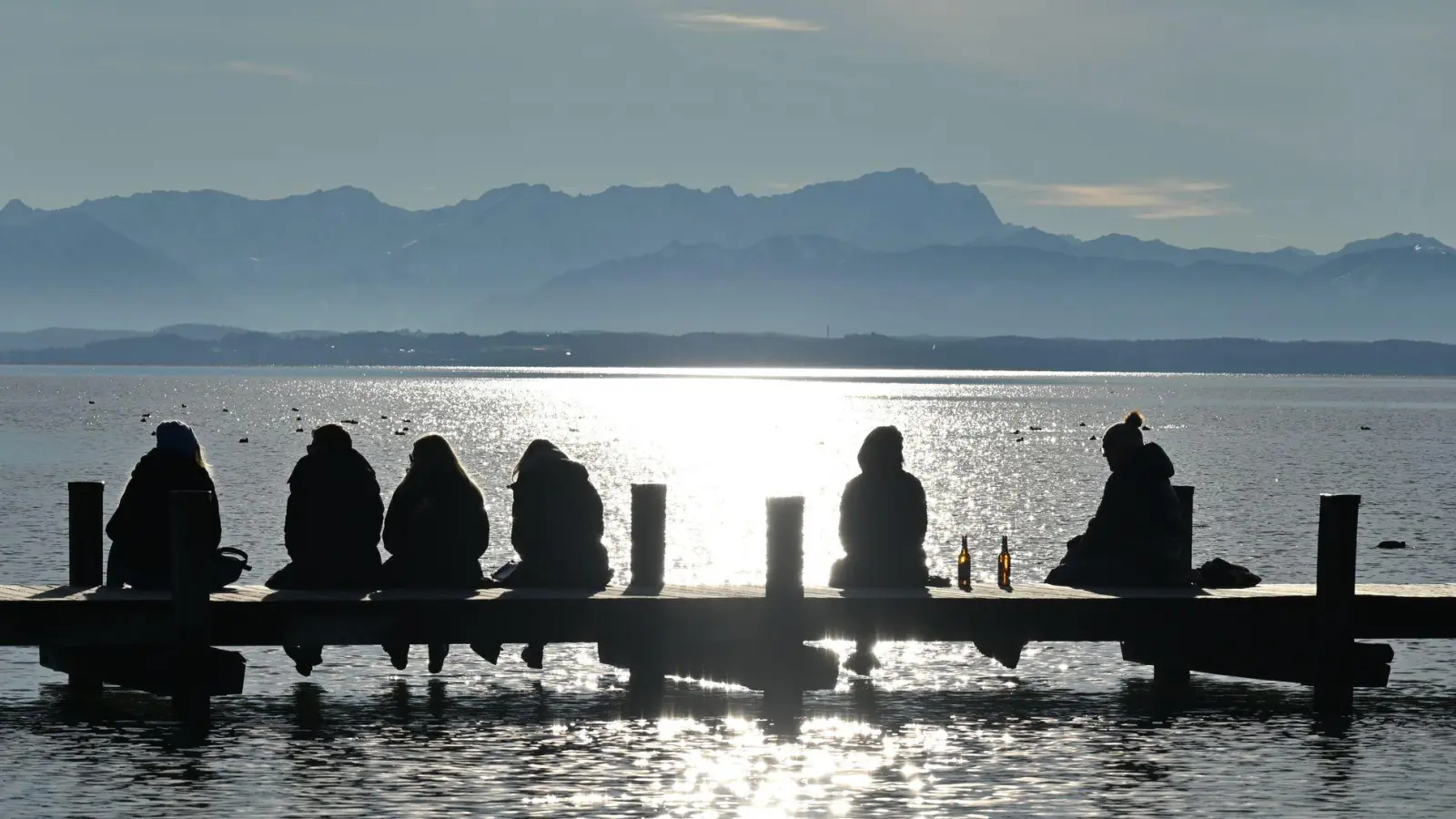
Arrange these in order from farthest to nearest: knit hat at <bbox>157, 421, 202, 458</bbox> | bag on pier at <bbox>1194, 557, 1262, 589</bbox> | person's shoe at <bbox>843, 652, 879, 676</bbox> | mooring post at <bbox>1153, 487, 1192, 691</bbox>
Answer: person's shoe at <bbox>843, 652, 879, 676</bbox>, mooring post at <bbox>1153, 487, 1192, 691</bbox>, bag on pier at <bbox>1194, 557, 1262, 589</bbox>, knit hat at <bbox>157, 421, 202, 458</bbox>

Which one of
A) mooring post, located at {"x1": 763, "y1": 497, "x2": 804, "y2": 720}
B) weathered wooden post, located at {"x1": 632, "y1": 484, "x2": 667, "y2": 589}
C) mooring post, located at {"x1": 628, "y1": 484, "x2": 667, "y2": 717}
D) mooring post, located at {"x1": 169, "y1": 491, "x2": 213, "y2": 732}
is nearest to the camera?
mooring post, located at {"x1": 169, "y1": 491, "x2": 213, "y2": 732}

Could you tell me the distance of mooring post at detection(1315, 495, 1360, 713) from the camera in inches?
886

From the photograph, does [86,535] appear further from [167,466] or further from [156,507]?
[167,466]

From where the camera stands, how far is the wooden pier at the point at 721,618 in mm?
21125

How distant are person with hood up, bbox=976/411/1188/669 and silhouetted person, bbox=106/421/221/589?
9241 millimetres

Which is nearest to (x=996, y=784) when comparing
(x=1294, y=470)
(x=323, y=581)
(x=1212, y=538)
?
(x=323, y=581)

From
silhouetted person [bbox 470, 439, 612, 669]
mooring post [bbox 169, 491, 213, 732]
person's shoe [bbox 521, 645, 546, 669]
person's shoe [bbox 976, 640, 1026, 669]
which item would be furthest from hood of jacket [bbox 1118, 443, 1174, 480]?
mooring post [bbox 169, 491, 213, 732]

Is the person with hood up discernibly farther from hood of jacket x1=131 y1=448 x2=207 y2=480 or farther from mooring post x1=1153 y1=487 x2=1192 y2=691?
hood of jacket x1=131 y1=448 x2=207 y2=480

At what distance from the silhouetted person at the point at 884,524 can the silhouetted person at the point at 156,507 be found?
7307mm

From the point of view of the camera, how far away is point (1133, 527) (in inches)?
907

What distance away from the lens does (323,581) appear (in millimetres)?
22156

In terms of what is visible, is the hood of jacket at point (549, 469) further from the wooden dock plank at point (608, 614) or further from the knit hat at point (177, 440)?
the knit hat at point (177, 440)

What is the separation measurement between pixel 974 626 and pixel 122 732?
365 inches

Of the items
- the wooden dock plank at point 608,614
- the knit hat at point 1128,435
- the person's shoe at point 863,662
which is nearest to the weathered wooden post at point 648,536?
the wooden dock plank at point 608,614
